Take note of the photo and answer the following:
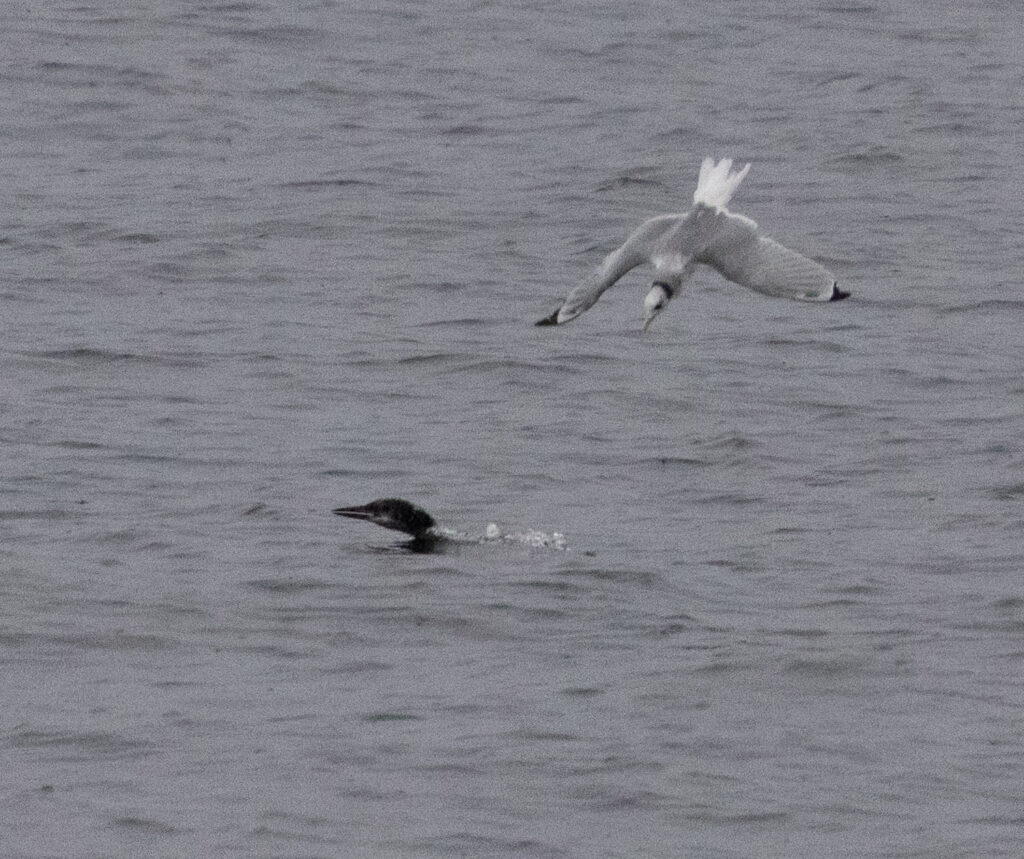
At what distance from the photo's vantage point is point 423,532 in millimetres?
14633

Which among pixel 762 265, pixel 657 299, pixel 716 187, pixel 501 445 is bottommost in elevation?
pixel 501 445

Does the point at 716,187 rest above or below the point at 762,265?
above

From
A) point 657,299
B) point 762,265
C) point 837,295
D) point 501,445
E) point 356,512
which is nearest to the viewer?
point 837,295

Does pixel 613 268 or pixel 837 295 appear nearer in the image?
pixel 837 295

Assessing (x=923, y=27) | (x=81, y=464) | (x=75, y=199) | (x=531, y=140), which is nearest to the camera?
(x=81, y=464)

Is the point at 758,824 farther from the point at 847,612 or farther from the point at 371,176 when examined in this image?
the point at 371,176

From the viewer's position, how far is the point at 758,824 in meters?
10.5

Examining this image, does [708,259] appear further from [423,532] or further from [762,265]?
[423,532]

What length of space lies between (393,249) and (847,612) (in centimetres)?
883

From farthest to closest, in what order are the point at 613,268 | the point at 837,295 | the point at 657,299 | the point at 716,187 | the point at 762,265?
the point at 716,187, the point at 613,268, the point at 762,265, the point at 657,299, the point at 837,295

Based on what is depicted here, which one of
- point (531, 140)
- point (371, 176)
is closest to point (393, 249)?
point (371, 176)

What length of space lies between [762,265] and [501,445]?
5.94 m

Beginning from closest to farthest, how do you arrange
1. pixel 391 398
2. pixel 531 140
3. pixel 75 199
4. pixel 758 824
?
1. pixel 758 824
2. pixel 391 398
3. pixel 75 199
4. pixel 531 140

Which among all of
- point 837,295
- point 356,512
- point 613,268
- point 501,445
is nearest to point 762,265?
point 613,268
